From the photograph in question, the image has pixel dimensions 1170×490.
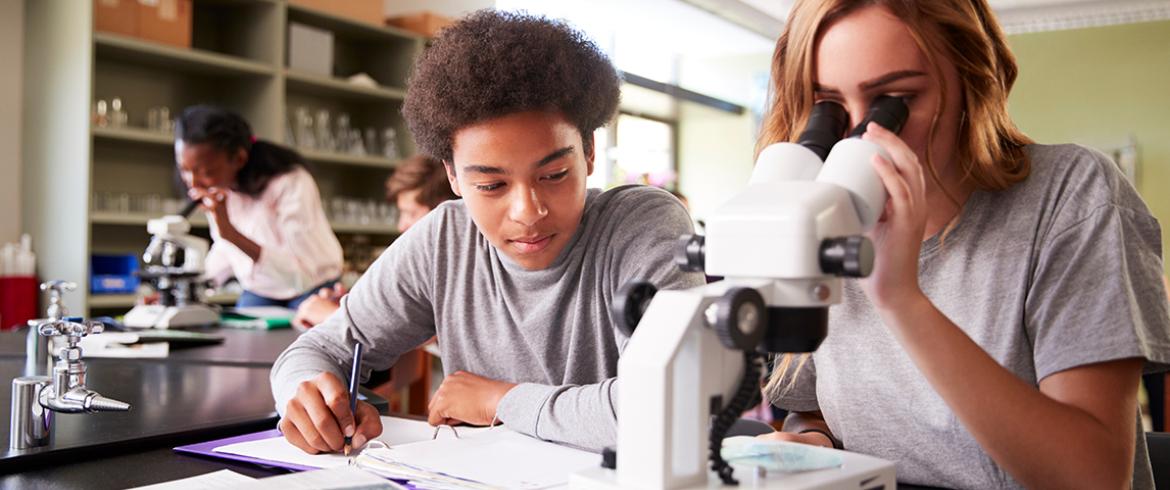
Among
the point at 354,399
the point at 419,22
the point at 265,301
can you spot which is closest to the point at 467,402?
the point at 354,399

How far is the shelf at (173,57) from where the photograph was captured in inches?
159

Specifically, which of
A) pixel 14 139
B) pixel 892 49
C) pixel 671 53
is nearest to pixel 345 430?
pixel 892 49

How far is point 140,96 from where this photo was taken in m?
4.54

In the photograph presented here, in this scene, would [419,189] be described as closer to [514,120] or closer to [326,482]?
[514,120]

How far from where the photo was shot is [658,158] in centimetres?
850

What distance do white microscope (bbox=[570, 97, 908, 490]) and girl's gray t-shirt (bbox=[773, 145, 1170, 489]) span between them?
1.28 feet

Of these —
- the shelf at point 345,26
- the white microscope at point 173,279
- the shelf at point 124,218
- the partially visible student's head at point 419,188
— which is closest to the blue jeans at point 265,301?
the partially visible student's head at point 419,188

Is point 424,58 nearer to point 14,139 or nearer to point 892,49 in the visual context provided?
point 892,49

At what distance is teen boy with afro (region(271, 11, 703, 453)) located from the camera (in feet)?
4.01

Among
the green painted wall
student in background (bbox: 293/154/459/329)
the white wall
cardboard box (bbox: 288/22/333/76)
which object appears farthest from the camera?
the green painted wall

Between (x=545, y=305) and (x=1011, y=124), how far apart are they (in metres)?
0.64

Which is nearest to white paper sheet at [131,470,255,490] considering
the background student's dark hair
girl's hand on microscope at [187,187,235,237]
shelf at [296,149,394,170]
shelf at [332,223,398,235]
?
girl's hand on microscope at [187,187,235,237]

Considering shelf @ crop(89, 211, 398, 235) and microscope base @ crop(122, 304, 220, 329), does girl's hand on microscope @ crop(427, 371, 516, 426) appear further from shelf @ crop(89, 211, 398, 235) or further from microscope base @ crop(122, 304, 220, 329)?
shelf @ crop(89, 211, 398, 235)

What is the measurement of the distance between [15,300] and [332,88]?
1792 millimetres
